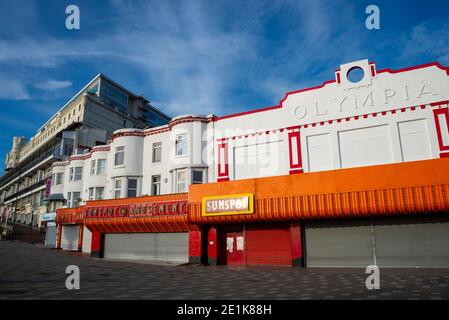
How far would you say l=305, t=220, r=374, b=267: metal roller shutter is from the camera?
17875 millimetres

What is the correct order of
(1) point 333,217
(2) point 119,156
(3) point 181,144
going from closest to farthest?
(1) point 333,217 < (3) point 181,144 < (2) point 119,156

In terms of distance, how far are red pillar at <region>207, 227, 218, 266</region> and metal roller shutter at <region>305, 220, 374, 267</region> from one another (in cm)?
598

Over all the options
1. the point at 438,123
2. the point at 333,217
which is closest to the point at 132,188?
the point at 333,217

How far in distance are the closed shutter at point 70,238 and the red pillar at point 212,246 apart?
55.0 feet

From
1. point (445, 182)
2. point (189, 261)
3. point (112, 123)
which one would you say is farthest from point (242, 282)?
point (112, 123)

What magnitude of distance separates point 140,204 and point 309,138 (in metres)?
13.1

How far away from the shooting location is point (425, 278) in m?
12.9

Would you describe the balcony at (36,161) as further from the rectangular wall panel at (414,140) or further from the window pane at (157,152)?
the rectangular wall panel at (414,140)

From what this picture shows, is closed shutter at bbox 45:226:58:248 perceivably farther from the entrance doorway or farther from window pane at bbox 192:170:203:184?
the entrance doorway

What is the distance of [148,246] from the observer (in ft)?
80.8

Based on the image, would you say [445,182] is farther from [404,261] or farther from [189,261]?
[189,261]

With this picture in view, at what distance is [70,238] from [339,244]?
26.4 meters

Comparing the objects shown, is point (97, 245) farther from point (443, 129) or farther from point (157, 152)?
point (443, 129)

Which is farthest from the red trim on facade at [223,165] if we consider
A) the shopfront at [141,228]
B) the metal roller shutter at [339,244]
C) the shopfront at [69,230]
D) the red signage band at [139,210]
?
the shopfront at [69,230]
